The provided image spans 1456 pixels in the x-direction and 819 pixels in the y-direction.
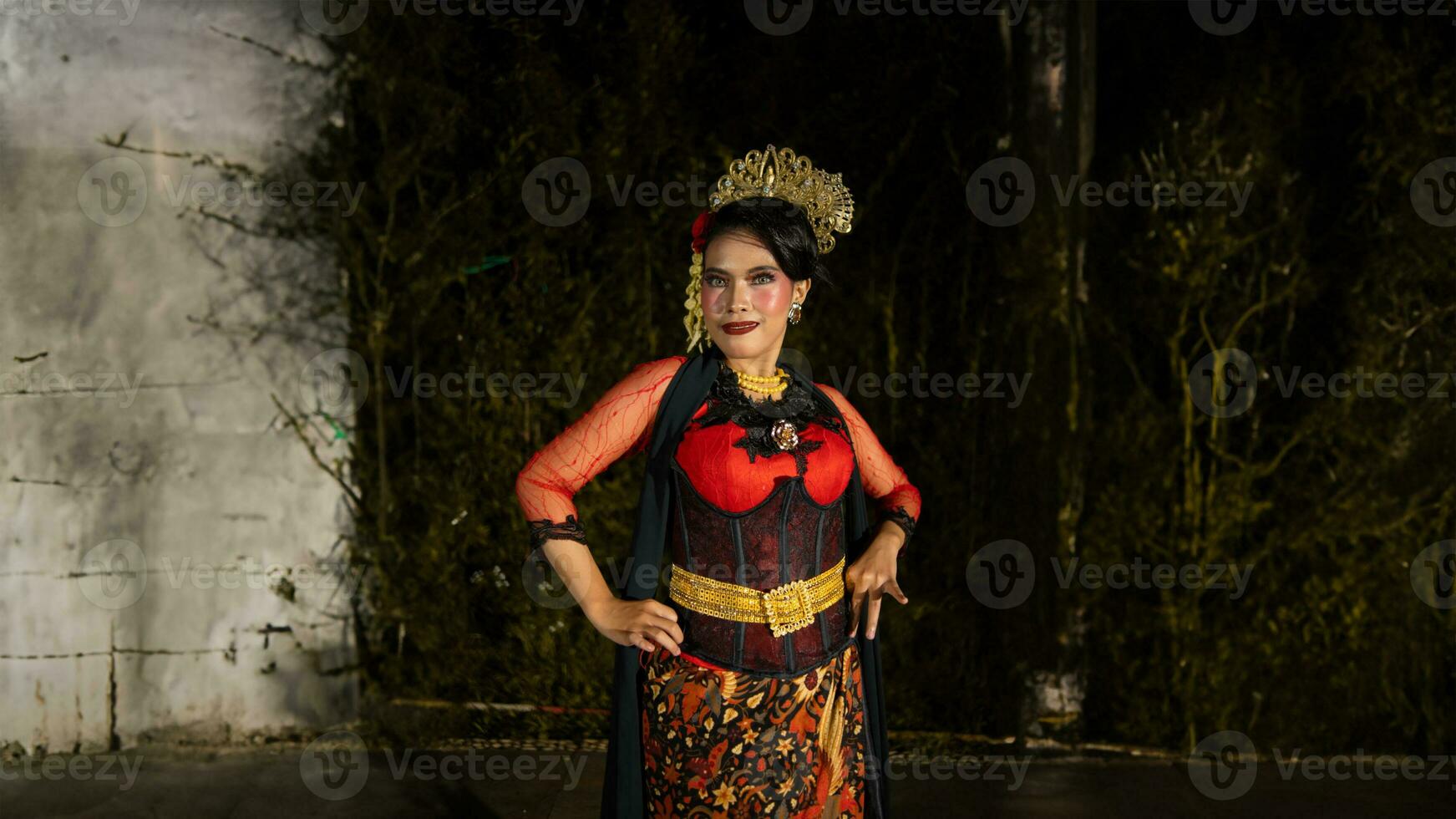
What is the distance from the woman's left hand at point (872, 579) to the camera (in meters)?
2.34

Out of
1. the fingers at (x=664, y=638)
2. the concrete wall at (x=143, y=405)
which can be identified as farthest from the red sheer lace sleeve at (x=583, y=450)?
the concrete wall at (x=143, y=405)

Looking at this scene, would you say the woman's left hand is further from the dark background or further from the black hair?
the dark background

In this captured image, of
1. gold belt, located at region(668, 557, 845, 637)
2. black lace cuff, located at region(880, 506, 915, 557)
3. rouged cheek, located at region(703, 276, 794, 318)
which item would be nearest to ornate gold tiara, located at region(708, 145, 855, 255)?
rouged cheek, located at region(703, 276, 794, 318)

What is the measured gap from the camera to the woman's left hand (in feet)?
7.68

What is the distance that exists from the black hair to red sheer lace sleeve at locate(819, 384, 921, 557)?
32 centimetres

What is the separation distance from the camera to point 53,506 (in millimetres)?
4184

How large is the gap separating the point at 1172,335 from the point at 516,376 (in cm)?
258

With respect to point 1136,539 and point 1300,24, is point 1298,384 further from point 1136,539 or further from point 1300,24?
point 1300,24

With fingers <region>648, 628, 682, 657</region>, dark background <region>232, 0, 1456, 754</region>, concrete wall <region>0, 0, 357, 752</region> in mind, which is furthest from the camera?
dark background <region>232, 0, 1456, 754</region>

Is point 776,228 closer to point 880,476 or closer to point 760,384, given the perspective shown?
point 760,384

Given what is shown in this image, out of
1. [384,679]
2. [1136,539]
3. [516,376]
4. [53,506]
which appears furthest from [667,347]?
[53,506]

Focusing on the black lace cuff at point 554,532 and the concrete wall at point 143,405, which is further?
the concrete wall at point 143,405

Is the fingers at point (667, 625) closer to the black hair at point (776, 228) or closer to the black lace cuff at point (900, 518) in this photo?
the black lace cuff at point (900, 518)

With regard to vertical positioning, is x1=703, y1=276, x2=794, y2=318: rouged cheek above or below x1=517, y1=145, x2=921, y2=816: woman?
above
